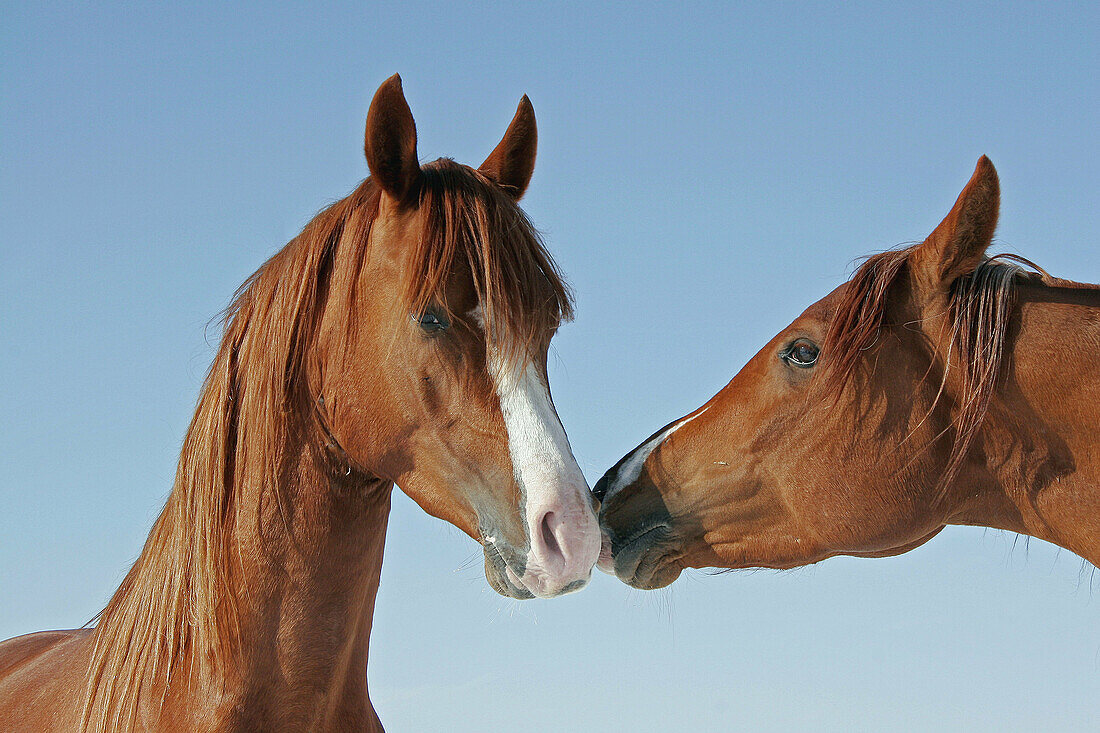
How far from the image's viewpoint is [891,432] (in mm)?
3557

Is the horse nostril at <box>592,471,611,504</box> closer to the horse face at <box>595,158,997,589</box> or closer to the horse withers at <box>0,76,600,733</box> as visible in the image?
the horse face at <box>595,158,997,589</box>

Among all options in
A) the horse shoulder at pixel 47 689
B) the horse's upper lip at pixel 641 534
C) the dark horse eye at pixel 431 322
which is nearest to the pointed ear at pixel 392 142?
the dark horse eye at pixel 431 322

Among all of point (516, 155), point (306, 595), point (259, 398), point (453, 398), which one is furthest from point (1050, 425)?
point (259, 398)

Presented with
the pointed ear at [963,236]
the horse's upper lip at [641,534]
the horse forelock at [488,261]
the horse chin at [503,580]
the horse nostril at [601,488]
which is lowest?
the horse chin at [503,580]

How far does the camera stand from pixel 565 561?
280cm

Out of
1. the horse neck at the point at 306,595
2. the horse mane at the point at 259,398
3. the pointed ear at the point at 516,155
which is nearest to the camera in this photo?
the horse neck at the point at 306,595

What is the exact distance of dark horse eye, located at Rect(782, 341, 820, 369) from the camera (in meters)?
3.75

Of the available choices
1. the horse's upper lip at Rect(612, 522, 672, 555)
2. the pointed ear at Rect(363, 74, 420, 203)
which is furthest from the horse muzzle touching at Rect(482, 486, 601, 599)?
the pointed ear at Rect(363, 74, 420, 203)

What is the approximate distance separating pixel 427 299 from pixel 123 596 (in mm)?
1634

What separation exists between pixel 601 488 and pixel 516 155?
143 cm

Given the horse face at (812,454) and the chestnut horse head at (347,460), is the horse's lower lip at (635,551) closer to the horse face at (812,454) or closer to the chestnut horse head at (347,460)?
the horse face at (812,454)

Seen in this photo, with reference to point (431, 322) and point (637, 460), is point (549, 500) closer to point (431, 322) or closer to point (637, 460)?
point (431, 322)

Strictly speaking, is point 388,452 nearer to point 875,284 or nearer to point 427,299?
point 427,299

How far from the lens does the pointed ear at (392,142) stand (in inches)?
122
